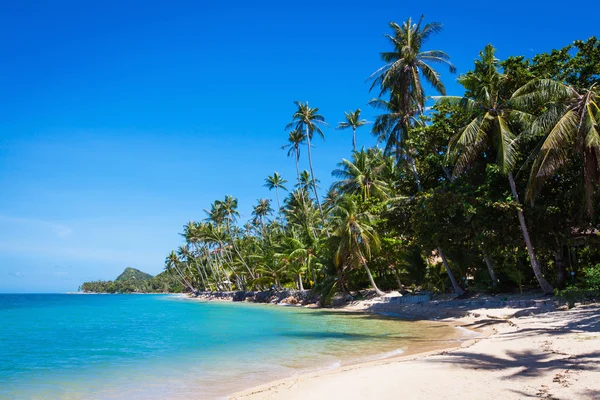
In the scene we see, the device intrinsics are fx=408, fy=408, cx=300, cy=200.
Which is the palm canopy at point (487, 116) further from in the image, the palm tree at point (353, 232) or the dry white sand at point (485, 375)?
the palm tree at point (353, 232)

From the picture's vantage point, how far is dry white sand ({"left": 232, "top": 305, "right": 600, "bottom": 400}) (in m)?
6.06

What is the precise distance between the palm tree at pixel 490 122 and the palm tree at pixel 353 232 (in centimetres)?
1020

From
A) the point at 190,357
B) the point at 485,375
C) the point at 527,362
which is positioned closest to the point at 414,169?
the point at 190,357

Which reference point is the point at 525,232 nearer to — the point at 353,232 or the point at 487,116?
the point at 487,116

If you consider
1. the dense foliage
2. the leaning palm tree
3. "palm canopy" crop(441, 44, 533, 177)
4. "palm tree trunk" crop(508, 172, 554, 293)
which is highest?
"palm canopy" crop(441, 44, 533, 177)

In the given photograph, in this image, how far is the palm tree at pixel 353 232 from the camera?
28094mm

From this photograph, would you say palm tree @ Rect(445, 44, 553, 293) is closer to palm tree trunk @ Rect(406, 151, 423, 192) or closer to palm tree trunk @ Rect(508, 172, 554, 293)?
palm tree trunk @ Rect(508, 172, 554, 293)

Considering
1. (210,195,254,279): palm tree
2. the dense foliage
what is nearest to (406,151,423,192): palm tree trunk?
(210,195,254,279): palm tree

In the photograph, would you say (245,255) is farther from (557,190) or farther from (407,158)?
(557,190)

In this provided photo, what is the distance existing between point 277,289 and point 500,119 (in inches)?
1391

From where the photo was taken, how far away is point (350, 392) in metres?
6.96

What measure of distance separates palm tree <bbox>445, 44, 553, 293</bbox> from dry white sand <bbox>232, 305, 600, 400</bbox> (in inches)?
273

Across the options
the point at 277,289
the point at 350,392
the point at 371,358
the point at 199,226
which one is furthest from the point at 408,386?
the point at 199,226

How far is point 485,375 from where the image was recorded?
7.15 m
